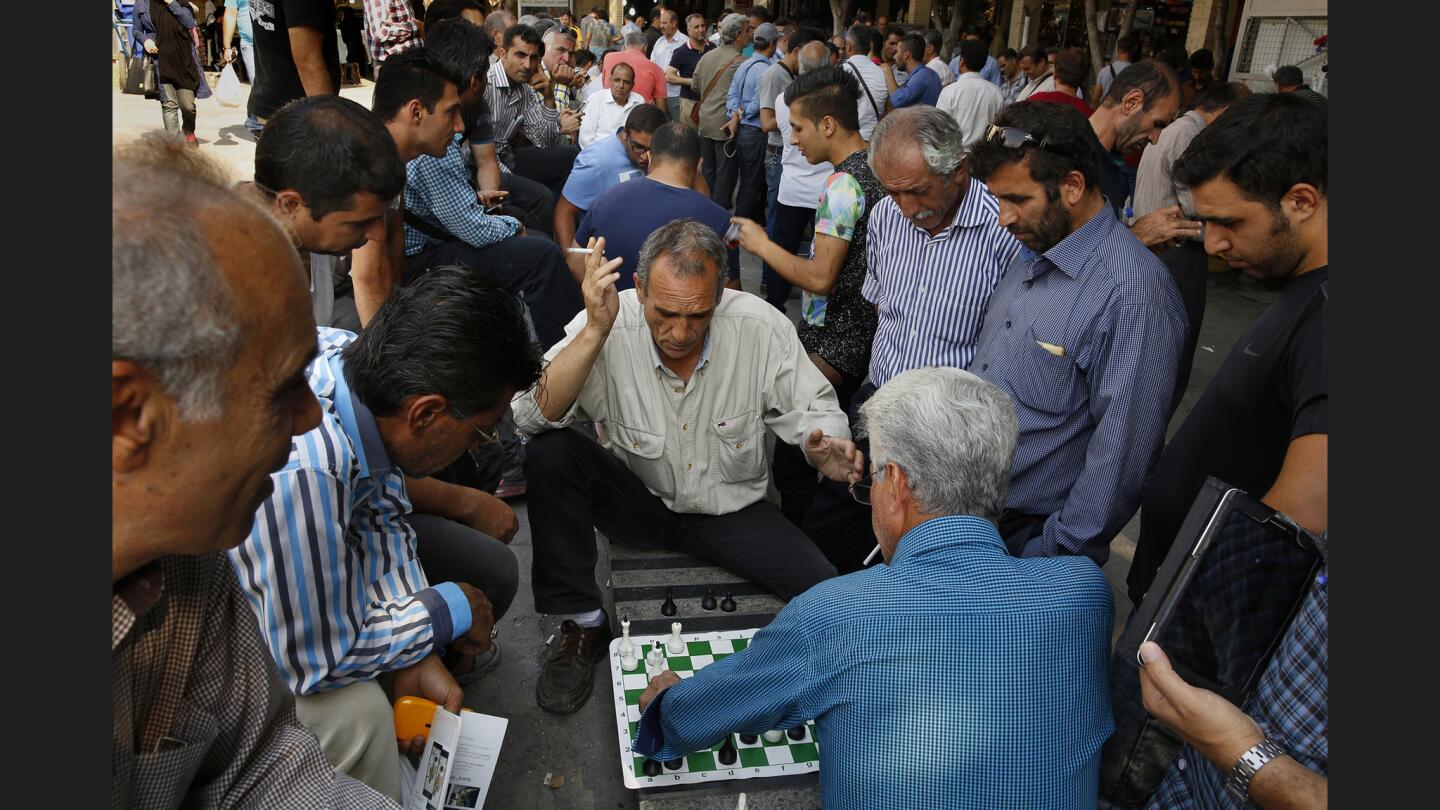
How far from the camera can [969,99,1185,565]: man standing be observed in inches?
101

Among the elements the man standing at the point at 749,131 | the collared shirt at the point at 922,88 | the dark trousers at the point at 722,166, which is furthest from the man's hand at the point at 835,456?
the collared shirt at the point at 922,88

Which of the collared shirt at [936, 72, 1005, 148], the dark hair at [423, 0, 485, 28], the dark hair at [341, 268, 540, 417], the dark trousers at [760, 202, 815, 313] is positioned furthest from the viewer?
the collared shirt at [936, 72, 1005, 148]

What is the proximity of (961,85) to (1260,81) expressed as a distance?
5.07 metres

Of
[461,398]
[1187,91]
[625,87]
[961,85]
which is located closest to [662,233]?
[461,398]

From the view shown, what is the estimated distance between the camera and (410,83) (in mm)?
3566

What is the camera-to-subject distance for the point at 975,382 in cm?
211

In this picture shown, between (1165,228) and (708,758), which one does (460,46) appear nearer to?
(1165,228)

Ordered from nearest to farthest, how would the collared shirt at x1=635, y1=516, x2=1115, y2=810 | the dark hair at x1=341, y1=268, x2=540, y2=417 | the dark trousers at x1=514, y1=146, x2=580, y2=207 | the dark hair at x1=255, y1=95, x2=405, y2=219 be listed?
the collared shirt at x1=635, y1=516, x2=1115, y2=810 → the dark hair at x1=341, y1=268, x2=540, y2=417 → the dark hair at x1=255, y1=95, x2=405, y2=219 → the dark trousers at x1=514, y1=146, x2=580, y2=207

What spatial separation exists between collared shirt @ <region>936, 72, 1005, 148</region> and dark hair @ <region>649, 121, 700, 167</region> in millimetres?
3286

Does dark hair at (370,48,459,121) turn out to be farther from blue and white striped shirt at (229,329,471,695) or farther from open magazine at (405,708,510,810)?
open magazine at (405,708,510,810)

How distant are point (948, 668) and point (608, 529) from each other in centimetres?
184

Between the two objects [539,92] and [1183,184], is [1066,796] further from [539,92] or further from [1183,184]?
[539,92]

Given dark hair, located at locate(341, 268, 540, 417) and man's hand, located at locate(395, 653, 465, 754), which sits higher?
dark hair, located at locate(341, 268, 540, 417)

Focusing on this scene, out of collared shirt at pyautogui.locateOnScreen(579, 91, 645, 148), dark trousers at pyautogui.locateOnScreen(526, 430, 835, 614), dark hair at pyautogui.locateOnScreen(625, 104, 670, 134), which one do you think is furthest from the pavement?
collared shirt at pyautogui.locateOnScreen(579, 91, 645, 148)
